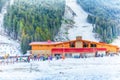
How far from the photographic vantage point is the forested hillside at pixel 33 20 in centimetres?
579

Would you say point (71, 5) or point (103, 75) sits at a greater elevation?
point (71, 5)

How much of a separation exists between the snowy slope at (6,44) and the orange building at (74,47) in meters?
0.12

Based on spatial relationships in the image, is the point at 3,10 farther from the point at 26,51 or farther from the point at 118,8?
the point at 118,8

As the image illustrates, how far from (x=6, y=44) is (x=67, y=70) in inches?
18.1

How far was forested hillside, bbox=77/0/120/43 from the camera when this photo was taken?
5840 millimetres

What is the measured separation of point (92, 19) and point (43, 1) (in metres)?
0.38

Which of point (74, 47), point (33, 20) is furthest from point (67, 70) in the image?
point (33, 20)

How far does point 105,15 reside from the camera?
5.91 m

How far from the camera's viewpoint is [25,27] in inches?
229

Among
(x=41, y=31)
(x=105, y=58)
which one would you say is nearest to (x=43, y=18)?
(x=41, y=31)

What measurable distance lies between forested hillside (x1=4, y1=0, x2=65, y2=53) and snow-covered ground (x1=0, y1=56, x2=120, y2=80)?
19 centimetres

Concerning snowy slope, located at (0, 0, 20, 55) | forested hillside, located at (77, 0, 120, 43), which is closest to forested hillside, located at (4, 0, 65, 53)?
snowy slope, located at (0, 0, 20, 55)

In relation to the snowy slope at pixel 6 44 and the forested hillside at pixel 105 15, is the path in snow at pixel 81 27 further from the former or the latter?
the snowy slope at pixel 6 44

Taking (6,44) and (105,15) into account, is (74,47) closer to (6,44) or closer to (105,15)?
(105,15)
